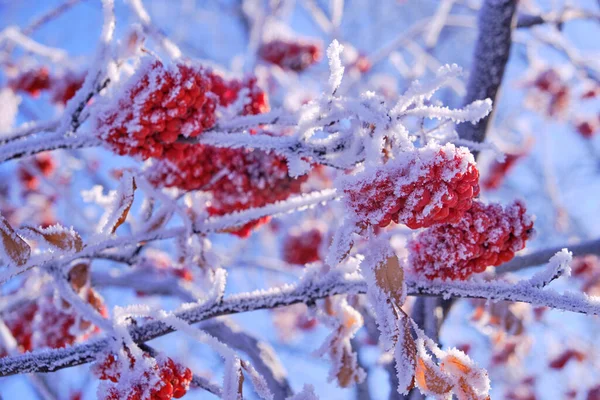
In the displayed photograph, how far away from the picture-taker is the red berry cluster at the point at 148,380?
95 centimetres

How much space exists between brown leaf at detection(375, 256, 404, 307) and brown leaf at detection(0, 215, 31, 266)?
596 mm

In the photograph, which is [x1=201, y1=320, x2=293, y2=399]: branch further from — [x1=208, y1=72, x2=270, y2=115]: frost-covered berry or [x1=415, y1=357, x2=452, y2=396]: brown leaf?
[x1=415, y1=357, x2=452, y2=396]: brown leaf

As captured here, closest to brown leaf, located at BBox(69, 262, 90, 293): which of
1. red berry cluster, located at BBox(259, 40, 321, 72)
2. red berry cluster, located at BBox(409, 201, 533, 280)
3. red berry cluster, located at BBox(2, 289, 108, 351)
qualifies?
red berry cluster, located at BBox(2, 289, 108, 351)

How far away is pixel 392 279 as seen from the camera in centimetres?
86

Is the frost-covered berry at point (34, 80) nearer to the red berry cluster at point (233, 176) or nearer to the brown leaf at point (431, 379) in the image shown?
the red berry cluster at point (233, 176)

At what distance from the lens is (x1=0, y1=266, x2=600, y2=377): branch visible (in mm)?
867

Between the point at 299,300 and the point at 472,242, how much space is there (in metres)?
0.38

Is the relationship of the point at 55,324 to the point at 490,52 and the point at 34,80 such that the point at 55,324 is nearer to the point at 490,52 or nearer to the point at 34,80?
the point at 34,80

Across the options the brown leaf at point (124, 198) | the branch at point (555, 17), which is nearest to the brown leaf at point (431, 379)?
the brown leaf at point (124, 198)

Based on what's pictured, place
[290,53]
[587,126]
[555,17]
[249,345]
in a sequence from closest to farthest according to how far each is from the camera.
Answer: [249,345] → [555,17] → [290,53] → [587,126]

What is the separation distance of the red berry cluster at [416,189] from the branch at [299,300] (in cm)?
21

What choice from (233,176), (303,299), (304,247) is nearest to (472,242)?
(303,299)

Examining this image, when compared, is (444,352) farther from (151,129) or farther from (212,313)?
(151,129)

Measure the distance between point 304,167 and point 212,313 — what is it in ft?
1.30
